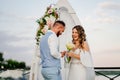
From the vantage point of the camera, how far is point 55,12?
19.3ft

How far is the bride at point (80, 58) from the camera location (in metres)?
5.08

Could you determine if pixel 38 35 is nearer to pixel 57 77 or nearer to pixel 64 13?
pixel 64 13

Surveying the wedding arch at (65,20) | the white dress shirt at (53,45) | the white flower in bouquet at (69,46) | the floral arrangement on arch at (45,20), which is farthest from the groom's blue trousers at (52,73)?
the wedding arch at (65,20)

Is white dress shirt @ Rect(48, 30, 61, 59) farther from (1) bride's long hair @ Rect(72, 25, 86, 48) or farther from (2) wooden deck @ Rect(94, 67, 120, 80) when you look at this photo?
(2) wooden deck @ Rect(94, 67, 120, 80)

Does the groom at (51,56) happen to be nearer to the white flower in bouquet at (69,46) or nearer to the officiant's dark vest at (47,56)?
the officiant's dark vest at (47,56)

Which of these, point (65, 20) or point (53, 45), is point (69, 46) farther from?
point (65, 20)

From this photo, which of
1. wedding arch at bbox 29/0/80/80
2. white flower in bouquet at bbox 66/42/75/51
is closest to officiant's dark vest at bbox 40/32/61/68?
white flower in bouquet at bbox 66/42/75/51

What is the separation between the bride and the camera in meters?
5.08

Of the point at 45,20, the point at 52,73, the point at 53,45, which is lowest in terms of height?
the point at 52,73

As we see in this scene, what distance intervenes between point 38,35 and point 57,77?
1405 mm

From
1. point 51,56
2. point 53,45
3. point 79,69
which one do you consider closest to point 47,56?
point 51,56

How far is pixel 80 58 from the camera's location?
16.9ft

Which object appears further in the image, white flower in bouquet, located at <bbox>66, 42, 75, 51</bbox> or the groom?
white flower in bouquet, located at <bbox>66, 42, 75, 51</bbox>

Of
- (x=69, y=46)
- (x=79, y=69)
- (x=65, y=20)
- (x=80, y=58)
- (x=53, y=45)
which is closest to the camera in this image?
(x=53, y=45)
